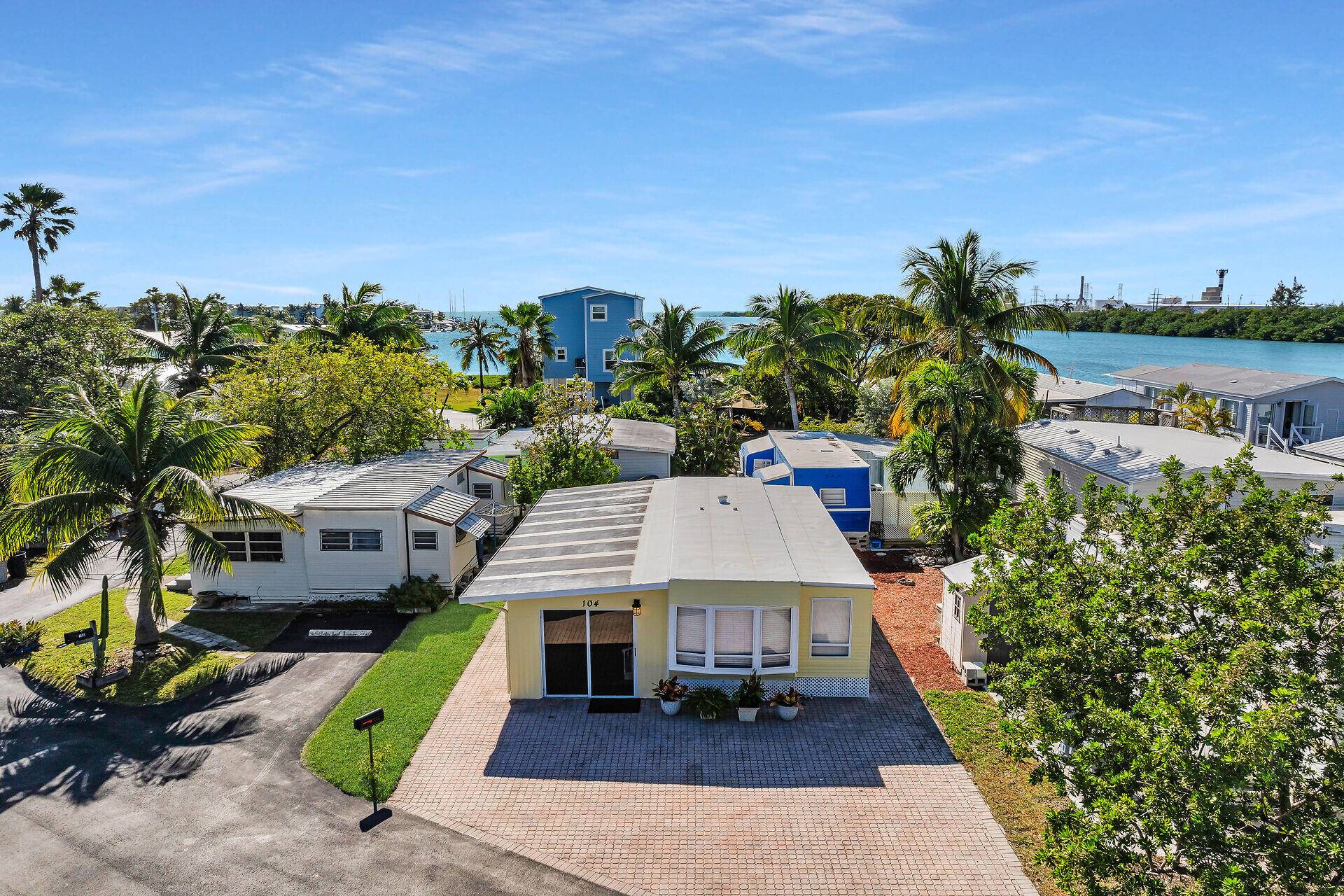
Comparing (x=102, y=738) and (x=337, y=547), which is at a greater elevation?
(x=337, y=547)

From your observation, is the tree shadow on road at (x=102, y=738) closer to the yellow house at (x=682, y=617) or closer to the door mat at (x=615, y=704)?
the yellow house at (x=682, y=617)

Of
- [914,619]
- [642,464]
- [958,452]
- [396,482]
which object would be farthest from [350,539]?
[958,452]

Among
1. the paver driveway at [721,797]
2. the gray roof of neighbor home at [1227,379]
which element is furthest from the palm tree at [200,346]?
the gray roof of neighbor home at [1227,379]

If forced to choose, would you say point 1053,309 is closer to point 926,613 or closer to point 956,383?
point 956,383

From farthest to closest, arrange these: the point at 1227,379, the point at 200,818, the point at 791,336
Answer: the point at 1227,379 < the point at 791,336 < the point at 200,818

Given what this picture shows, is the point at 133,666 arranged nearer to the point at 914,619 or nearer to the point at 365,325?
the point at 914,619
